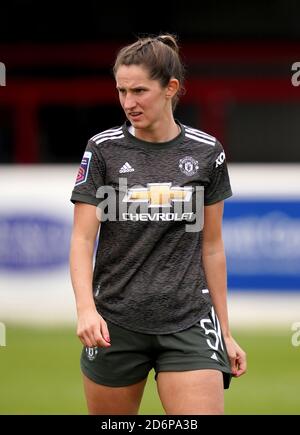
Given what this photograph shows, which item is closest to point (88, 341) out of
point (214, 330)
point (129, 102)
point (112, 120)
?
point (214, 330)

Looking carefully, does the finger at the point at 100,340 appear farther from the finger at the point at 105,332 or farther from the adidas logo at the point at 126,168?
the adidas logo at the point at 126,168

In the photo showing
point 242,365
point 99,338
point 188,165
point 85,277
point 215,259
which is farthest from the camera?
point 242,365

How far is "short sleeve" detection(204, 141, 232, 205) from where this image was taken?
4.15 m

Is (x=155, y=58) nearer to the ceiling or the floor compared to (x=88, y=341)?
nearer to the ceiling

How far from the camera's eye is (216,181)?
416 cm

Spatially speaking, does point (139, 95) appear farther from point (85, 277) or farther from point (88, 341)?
point (88, 341)

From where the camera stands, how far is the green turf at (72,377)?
7.01 meters

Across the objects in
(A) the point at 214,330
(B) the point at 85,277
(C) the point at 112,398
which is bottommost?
(C) the point at 112,398

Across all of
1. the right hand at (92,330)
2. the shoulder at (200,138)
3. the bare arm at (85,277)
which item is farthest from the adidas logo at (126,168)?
the right hand at (92,330)

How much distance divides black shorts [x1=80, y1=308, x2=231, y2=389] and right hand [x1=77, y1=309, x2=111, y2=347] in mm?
179

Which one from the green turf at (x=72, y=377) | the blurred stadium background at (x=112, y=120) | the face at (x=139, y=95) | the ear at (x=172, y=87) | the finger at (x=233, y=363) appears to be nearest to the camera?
the face at (x=139, y=95)

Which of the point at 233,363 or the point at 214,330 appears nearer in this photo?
the point at 214,330

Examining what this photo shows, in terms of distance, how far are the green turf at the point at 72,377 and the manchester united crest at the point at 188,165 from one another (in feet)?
9.98

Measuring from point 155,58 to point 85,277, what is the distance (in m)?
0.87
